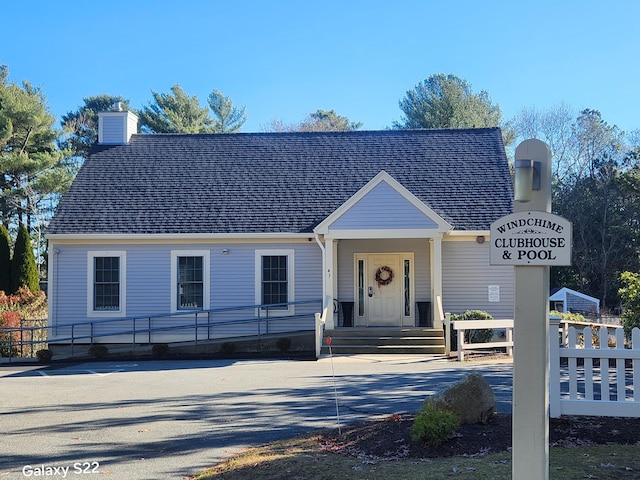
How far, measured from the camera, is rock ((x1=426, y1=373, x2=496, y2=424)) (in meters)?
7.84

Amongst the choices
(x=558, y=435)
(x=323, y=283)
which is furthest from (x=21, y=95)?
(x=558, y=435)

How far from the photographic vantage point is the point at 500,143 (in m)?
24.5

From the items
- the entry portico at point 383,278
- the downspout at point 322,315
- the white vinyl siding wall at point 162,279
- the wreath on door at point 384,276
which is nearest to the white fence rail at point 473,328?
the entry portico at point 383,278

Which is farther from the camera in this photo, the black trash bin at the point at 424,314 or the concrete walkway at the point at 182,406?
the black trash bin at the point at 424,314

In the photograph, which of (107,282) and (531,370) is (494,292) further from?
(531,370)

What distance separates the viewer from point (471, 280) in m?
20.8

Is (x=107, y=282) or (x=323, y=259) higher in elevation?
(x=323, y=259)

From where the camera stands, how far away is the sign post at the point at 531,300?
5281 mm

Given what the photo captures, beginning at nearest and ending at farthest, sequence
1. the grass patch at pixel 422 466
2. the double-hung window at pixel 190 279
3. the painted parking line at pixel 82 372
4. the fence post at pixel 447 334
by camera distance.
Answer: the grass patch at pixel 422 466 < the painted parking line at pixel 82 372 < the fence post at pixel 447 334 < the double-hung window at pixel 190 279

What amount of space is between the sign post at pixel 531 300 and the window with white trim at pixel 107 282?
58.1 feet

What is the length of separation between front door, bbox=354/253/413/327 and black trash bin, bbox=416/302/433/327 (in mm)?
847

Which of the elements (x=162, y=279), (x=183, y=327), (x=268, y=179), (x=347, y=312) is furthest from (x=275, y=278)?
(x=268, y=179)

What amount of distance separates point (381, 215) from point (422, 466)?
44.2ft

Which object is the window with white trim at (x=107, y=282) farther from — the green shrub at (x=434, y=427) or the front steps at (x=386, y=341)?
the green shrub at (x=434, y=427)
